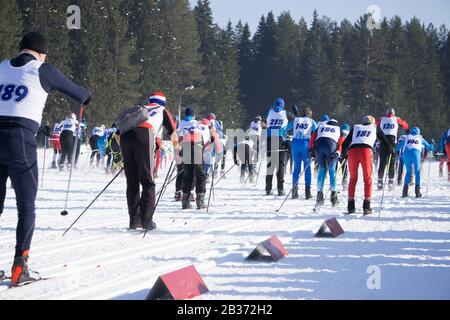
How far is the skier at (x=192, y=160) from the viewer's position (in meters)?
9.20

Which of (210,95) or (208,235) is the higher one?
(210,95)

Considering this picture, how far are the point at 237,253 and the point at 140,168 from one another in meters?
2.13

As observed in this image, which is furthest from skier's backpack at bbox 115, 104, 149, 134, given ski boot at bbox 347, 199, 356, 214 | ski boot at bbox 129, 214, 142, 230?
ski boot at bbox 347, 199, 356, 214

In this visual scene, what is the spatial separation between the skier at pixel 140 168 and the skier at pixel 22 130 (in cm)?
255

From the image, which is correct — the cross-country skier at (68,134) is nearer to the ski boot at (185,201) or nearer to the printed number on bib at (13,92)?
the ski boot at (185,201)

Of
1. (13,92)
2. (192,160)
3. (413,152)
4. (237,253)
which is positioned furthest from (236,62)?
(13,92)

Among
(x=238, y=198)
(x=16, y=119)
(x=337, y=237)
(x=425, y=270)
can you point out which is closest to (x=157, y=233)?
(x=337, y=237)

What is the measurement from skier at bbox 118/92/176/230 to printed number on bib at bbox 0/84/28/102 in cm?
273

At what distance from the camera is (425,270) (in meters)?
4.70

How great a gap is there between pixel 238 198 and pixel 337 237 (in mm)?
5192

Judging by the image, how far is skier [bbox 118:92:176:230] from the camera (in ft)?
22.1

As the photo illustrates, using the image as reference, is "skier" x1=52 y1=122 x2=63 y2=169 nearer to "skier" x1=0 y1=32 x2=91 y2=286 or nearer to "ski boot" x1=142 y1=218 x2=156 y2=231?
"ski boot" x1=142 y1=218 x2=156 y2=231
